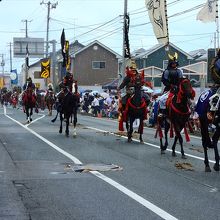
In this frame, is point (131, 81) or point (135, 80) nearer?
point (135, 80)

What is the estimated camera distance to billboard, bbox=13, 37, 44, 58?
71.2 metres

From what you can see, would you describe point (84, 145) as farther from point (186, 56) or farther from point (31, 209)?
point (186, 56)

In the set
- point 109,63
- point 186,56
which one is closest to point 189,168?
point 186,56

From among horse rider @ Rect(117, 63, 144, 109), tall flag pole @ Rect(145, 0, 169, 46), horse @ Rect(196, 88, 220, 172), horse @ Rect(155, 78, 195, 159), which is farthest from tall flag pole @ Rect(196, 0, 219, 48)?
horse @ Rect(196, 88, 220, 172)

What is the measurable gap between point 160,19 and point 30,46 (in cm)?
5271

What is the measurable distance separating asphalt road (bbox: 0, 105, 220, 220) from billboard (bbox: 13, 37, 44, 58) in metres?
56.3

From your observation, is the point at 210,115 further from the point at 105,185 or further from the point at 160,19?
the point at 160,19

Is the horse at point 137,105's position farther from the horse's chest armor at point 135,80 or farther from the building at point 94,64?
the building at point 94,64

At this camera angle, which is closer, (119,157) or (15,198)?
(15,198)

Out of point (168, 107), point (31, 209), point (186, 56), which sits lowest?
point (31, 209)

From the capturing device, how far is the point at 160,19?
2075cm

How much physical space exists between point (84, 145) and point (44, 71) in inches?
1789

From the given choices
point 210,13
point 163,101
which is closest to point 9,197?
point 163,101

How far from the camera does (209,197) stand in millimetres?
8711
